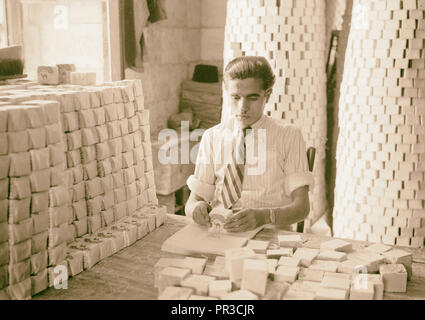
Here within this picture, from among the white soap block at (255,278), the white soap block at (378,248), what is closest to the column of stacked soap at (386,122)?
the white soap block at (378,248)

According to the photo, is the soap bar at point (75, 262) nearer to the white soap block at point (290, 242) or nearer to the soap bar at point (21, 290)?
the soap bar at point (21, 290)

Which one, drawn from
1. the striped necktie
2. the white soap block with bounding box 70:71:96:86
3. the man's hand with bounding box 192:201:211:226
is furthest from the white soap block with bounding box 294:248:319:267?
the white soap block with bounding box 70:71:96:86

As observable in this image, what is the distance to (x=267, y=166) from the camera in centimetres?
252

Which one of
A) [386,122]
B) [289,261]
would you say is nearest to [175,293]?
[289,261]

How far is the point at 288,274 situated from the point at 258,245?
0.25 metres

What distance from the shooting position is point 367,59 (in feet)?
11.0

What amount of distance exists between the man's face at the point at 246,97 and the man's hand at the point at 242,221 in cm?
46

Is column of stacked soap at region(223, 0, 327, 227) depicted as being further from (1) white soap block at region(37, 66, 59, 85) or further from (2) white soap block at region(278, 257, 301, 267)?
(2) white soap block at region(278, 257, 301, 267)

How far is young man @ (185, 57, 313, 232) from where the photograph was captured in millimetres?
2361

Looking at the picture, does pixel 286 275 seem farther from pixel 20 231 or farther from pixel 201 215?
pixel 20 231

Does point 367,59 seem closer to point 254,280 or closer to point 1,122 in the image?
point 254,280

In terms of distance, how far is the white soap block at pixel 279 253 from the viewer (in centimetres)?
184

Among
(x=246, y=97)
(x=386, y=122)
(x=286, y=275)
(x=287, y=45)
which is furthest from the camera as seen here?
(x=287, y=45)

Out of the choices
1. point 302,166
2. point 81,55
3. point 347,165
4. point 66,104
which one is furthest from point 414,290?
point 81,55
